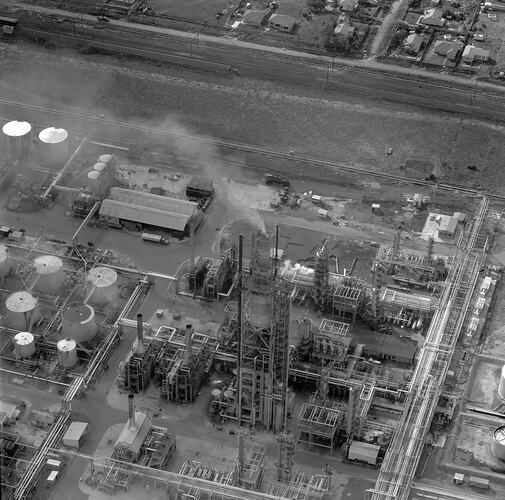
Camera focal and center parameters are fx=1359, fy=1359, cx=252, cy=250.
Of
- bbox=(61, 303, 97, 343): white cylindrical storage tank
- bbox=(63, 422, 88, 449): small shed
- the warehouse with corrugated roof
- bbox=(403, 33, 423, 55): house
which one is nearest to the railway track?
the warehouse with corrugated roof

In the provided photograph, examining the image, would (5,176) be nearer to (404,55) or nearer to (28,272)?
(28,272)

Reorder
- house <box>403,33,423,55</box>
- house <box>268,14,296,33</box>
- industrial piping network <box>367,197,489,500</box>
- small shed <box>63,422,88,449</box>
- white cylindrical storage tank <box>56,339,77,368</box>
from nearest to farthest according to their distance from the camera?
industrial piping network <box>367,197,489,500</box>
small shed <box>63,422,88,449</box>
white cylindrical storage tank <box>56,339,77,368</box>
house <box>403,33,423,55</box>
house <box>268,14,296,33</box>

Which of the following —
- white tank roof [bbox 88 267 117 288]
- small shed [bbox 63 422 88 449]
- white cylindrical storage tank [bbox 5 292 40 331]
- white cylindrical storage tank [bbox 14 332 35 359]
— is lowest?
small shed [bbox 63 422 88 449]

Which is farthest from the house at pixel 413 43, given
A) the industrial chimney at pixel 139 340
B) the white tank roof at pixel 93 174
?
the industrial chimney at pixel 139 340

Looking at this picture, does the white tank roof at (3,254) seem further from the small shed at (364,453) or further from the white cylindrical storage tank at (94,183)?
the small shed at (364,453)

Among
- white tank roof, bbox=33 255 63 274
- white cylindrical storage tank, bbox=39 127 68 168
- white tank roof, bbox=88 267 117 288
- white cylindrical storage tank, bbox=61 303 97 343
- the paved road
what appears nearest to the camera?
white cylindrical storage tank, bbox=61 303 97 343

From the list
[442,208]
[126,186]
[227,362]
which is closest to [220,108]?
[126,186]

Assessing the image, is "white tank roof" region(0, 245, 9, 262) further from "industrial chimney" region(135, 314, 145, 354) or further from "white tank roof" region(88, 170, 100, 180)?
"industrial chimney" region(135, 314, 145, 354)

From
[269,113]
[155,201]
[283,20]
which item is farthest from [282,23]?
[155,201]
